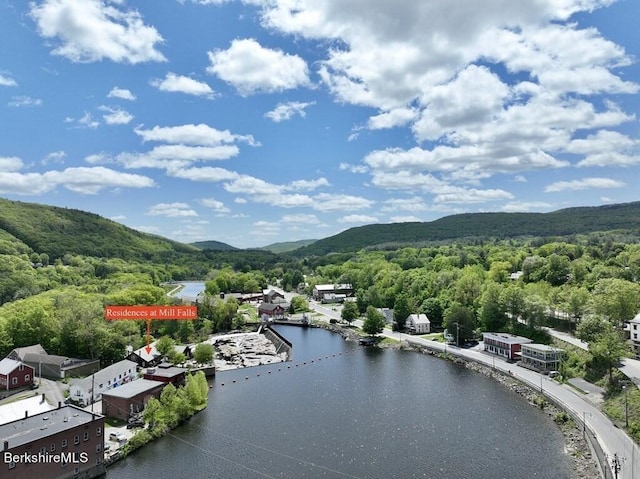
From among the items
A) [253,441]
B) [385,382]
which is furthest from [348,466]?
[385,382]

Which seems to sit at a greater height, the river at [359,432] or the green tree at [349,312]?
the green tree at [349,312]

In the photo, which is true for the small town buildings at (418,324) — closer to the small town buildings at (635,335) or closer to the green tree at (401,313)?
the green tree at (401,313)

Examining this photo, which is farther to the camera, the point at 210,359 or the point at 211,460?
the point at 210,359

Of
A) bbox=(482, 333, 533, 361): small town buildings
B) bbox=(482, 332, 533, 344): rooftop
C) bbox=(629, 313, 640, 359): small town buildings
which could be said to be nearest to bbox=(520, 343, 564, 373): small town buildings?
bbox=(482, 333, 533, 361): small town buildings

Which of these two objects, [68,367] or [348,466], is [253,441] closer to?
[348,466]

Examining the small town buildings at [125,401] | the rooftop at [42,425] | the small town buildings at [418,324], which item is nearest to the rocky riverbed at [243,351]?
the small town buildings at [125,401]

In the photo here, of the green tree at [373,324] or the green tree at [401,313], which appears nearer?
the green tree at [373,324]

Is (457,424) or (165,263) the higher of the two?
(165,263)
